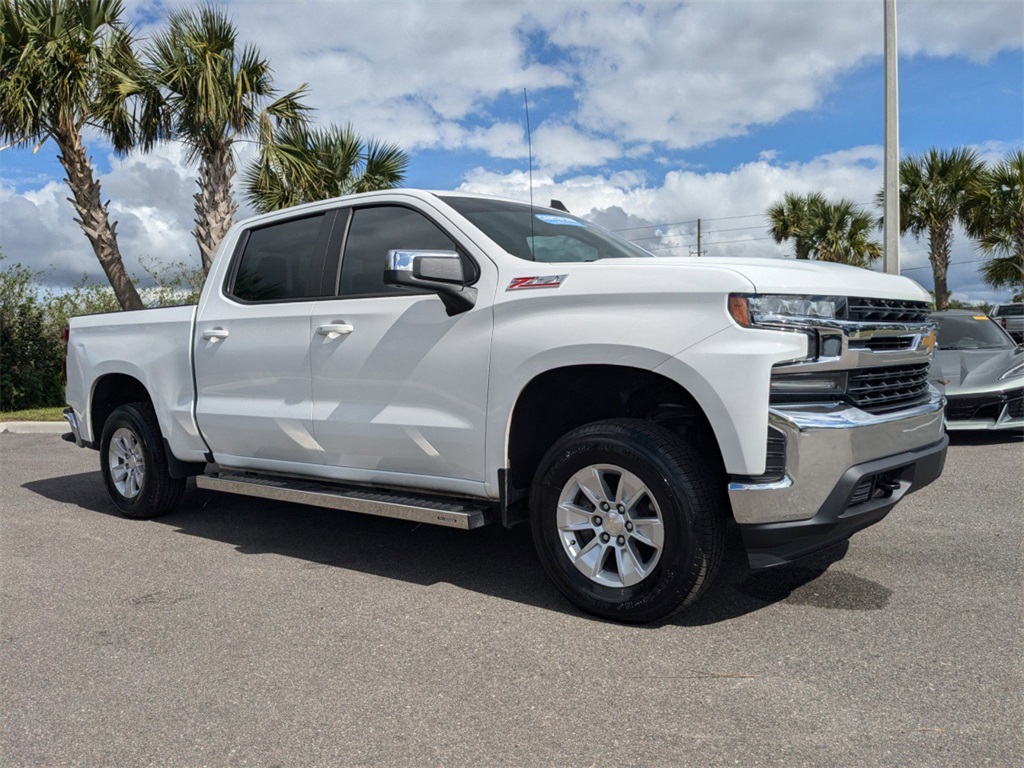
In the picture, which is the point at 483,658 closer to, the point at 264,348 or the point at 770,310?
the point at 770,310

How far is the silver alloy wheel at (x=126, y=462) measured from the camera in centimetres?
618

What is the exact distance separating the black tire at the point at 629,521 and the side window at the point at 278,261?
2042 mm

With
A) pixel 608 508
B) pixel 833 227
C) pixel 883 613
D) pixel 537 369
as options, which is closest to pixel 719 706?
pixel 608 508

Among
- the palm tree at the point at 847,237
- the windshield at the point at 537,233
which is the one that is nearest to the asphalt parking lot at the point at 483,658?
the windshield at the point at 537,233

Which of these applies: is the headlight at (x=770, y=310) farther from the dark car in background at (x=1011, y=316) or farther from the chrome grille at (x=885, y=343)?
the dark car in background at (x=1011, y=316)

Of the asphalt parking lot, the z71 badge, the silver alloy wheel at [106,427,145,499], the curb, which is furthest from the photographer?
the curb

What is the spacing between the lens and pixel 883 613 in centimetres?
385

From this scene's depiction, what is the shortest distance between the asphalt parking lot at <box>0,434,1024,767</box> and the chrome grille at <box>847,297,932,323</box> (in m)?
1.28

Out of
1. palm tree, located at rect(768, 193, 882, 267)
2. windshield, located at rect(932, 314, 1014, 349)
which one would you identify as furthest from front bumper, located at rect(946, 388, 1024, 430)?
palm tree, located at rect(768, 193, 882, 267)

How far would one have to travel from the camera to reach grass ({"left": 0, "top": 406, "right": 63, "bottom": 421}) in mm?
13031

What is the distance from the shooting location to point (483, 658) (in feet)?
11.4

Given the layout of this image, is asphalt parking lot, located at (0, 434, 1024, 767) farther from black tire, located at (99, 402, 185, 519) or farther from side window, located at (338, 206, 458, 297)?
side window, located at (338, 206, 458, 297)

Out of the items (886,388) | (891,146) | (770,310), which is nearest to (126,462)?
(770,310)

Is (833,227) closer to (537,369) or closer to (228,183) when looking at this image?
(228,183)
